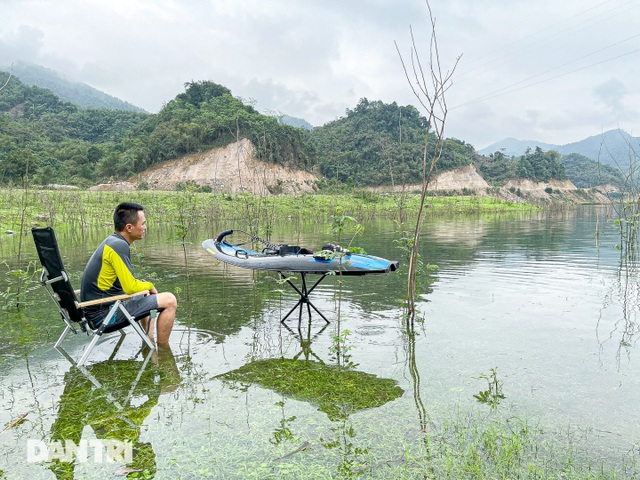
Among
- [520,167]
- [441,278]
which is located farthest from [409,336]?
[520,167]

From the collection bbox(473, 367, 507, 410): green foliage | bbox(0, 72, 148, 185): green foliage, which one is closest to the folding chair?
bbox(473, 367, 507, 410): green foliage

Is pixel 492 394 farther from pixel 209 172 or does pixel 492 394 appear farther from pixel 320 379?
pixel 209 172

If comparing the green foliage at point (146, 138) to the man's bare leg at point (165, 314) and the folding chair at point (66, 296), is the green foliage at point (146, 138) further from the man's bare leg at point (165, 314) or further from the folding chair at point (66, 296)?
the folding chair at point (66, 296)

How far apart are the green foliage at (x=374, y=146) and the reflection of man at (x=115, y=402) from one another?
59.3m

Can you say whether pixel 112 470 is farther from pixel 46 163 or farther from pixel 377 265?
pixel 46 163

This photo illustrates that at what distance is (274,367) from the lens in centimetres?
525

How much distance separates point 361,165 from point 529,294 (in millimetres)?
67742

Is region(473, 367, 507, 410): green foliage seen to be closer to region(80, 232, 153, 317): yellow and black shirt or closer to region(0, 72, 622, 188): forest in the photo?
region(80, 232, 153, 317): yellow and black shirt

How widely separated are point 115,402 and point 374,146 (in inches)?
2971

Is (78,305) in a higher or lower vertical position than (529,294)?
higher

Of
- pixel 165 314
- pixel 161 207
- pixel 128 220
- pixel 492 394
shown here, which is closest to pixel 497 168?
pixel 161 207

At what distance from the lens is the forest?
5438 centimetres

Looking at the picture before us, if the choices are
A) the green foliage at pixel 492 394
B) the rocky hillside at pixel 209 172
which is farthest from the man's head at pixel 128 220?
the rocky hillside at pixel 209 172

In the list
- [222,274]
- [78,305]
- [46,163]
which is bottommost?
[222,274]
